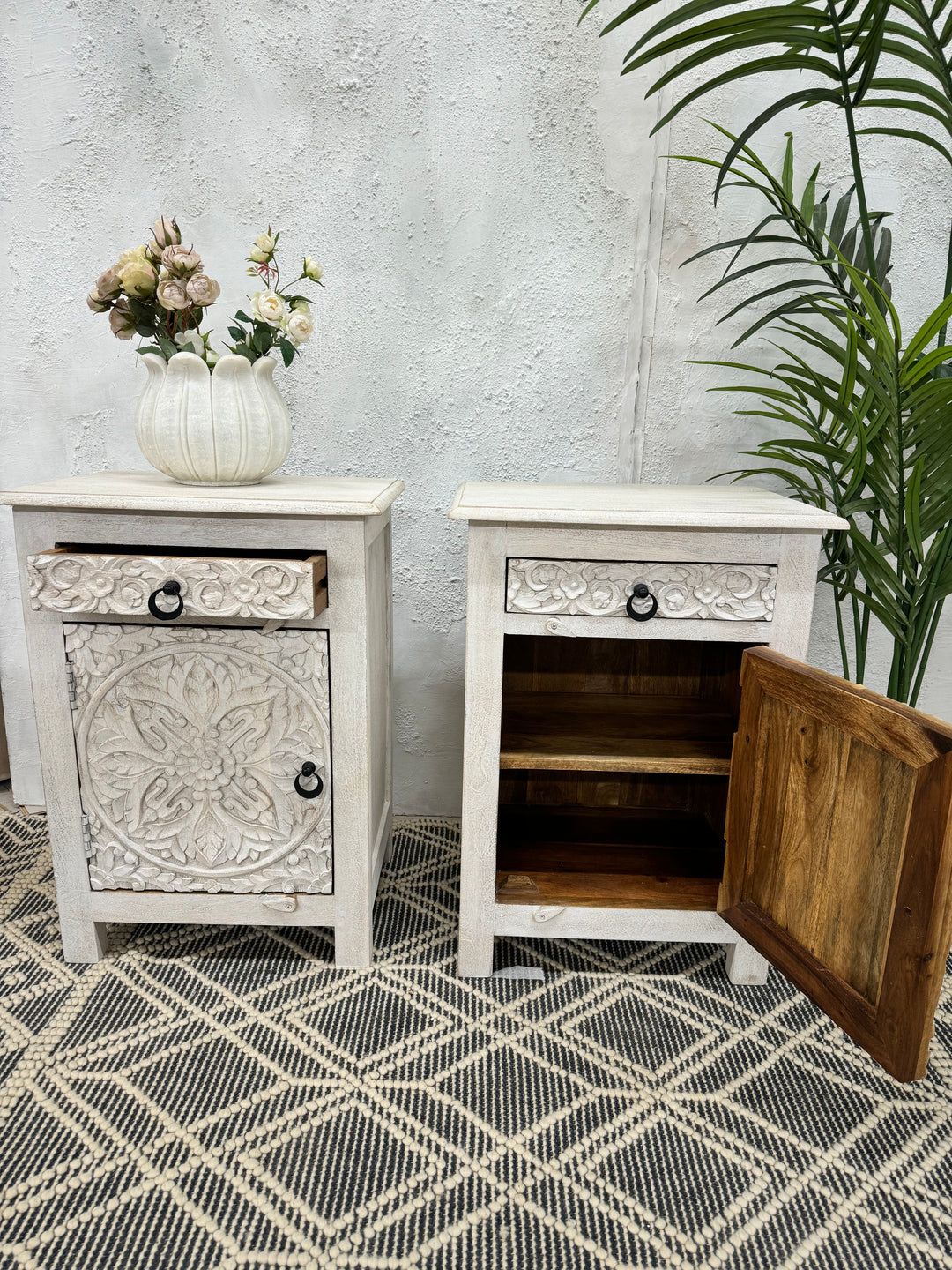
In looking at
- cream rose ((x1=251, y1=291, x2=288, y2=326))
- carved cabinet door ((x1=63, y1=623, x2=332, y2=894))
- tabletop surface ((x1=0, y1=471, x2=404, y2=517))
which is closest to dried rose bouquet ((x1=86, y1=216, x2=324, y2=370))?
cream rose ((x1=251, y1=291, x2=288, y2=326))

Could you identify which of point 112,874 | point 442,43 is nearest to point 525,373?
point 442,43

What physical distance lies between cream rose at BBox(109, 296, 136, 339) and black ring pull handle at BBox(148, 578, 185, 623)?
48 cm

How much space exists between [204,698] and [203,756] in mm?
110

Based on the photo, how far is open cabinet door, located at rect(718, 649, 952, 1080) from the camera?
3.21 ft

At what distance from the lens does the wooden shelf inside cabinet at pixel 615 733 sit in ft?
4.85

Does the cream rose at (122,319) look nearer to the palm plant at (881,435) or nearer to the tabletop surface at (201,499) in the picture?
the tabletop surface at (201,499)

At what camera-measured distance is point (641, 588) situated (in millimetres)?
1398

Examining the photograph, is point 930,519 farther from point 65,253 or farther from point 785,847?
point 65,253

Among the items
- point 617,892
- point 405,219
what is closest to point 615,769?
point 617,892

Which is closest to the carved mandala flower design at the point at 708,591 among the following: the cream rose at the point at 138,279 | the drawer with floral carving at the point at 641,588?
the drawer with floral carving at the point at 641,588

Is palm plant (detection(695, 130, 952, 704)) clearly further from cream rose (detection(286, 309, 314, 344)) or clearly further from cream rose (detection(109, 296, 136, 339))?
cream rose (detection(109, 296, 136, 339))

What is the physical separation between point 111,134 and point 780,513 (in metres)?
1.71

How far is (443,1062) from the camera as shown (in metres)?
1.33

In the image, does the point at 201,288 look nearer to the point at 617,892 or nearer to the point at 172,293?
the point at 172,293
